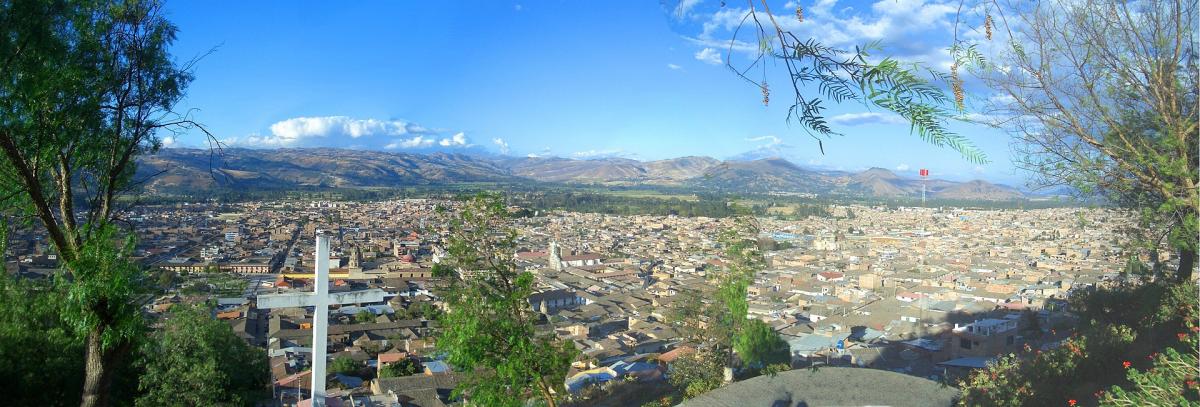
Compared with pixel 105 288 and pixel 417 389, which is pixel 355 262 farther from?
pixel 105 288

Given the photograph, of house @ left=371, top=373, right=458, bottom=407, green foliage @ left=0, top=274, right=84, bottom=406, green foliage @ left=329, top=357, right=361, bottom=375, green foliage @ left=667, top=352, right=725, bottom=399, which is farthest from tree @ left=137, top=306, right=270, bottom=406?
green foliage @ left=667, top=352, right=725, bottom=399

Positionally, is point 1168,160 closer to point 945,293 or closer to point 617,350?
point 617,350

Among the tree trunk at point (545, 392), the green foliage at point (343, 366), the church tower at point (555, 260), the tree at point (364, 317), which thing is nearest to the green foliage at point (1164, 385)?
the tree trunk at point (545, 392)

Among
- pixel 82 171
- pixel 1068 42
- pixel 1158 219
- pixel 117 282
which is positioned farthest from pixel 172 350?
pixel 1158 219

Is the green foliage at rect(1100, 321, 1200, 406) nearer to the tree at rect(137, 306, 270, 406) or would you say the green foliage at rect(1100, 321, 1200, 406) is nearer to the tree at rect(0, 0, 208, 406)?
the tree at rect(0, 0, 208, 406)

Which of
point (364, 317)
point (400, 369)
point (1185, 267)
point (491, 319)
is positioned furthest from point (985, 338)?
point (364, 317)
